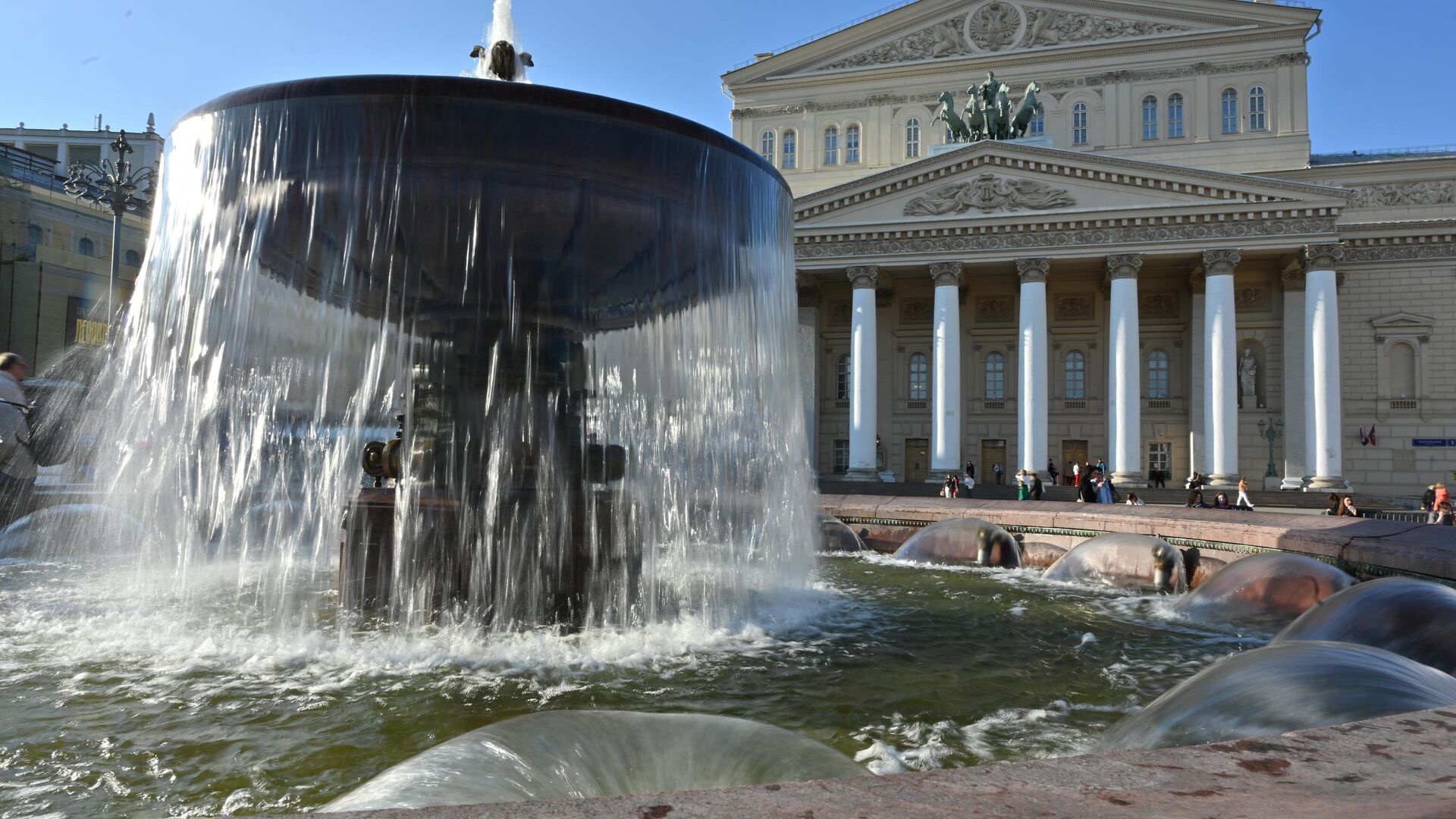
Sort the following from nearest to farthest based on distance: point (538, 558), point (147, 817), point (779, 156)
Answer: point (147, 817) < point (538, 558) < point (779, 156)

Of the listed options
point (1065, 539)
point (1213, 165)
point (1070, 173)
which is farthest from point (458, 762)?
point (1213, 165)

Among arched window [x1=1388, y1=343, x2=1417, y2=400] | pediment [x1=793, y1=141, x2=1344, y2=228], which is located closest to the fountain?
pediment [x1=793, y1=141, x2=1344, y2=228]

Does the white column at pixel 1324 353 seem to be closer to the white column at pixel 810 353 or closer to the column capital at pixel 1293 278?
the column capital at pixel 1293 278

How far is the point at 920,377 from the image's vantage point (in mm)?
35812

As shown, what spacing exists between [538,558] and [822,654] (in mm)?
1567

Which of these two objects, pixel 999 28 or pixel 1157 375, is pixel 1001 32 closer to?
pixel 999 28

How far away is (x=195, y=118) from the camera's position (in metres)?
5.18

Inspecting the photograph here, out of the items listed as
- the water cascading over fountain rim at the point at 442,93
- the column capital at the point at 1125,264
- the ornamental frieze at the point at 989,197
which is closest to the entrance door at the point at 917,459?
the ornamental frieze at the point at 989,197

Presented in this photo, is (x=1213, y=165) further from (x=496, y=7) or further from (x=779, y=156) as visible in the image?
(x=496, y=7)

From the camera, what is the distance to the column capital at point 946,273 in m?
31.4

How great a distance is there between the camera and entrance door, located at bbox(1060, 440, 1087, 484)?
112ft

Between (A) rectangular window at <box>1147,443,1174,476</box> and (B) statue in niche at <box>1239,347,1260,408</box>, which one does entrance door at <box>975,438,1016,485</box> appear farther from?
(B) statue in niche at <box>1239,347,1260,408</box>

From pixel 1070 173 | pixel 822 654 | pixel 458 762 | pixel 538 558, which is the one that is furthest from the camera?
pixel 1070 173

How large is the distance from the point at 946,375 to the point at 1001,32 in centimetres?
1668
